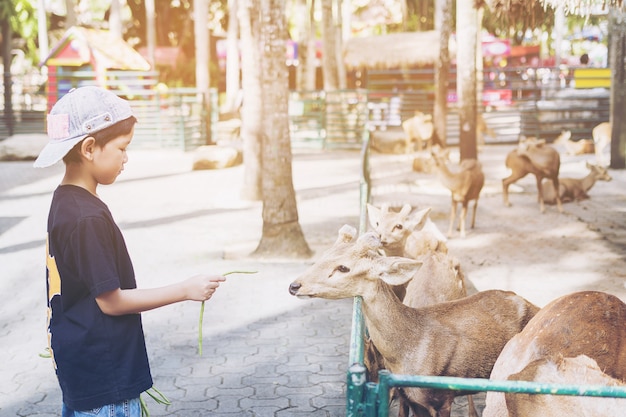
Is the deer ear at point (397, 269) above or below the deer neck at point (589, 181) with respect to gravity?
above

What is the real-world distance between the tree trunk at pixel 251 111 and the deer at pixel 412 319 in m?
8.13

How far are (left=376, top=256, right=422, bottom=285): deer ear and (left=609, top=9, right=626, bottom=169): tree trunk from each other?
1435 centimetres

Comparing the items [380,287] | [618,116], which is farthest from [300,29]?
[380,287]

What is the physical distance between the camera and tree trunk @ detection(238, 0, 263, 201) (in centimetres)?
1273

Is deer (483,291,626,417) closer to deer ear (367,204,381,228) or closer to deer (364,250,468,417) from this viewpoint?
deer (364,250,468,417)

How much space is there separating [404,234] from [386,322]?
2421mm

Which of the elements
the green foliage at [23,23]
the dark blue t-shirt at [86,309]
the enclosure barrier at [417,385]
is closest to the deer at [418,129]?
the dark blue t-shirt at [86,309]

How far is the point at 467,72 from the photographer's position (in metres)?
15.9

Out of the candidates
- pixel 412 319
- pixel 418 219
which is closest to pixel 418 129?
pixel 418 219

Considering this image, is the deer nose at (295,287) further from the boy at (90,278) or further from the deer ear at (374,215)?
the deer ear at (374,215)

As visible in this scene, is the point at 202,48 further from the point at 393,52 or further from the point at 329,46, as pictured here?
the point at 393,52

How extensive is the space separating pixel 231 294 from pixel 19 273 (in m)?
2.63

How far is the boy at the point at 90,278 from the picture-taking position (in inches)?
115

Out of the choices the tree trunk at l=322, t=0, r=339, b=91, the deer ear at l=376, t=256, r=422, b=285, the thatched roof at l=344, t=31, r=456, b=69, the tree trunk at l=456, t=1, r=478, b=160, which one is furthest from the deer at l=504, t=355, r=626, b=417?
the thatched roof at l=344, t=31, r=456, b=69
